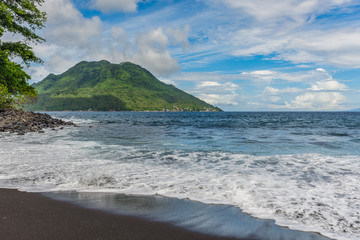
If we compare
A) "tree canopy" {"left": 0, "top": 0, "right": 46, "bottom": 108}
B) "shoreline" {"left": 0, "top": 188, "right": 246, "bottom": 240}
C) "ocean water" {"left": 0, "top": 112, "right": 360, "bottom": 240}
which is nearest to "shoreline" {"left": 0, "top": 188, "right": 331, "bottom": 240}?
"shoreline" {"left": 0, "top": 188, "right": 246, "bottom": 240}

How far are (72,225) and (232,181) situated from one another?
212 inches

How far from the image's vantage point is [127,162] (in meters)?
A: 11.2

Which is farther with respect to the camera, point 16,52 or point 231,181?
point 16,52

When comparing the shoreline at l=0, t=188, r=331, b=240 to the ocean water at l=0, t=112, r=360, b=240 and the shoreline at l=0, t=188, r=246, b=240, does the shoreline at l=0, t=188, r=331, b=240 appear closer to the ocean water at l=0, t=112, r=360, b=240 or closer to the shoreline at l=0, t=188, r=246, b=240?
the shoreline at l=0, t=188, r=246, b=240

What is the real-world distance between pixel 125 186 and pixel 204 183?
2656 millimetres

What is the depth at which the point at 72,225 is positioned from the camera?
4.49 meters

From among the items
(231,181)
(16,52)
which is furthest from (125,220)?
(16,52)

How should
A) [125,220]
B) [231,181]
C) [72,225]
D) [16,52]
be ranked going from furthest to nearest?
[16,52]
[231,181]
[125,220]
[72,225]

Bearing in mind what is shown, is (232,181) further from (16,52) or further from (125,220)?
(16,52)

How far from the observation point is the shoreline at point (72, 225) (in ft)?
13.4

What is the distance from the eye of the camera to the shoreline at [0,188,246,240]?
13.4 feet

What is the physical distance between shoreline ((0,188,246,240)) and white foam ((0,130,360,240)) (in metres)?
1.69

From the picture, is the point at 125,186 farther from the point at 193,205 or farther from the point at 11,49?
the point at 11,49

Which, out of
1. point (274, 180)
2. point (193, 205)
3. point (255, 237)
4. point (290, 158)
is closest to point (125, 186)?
point (193, 205)
